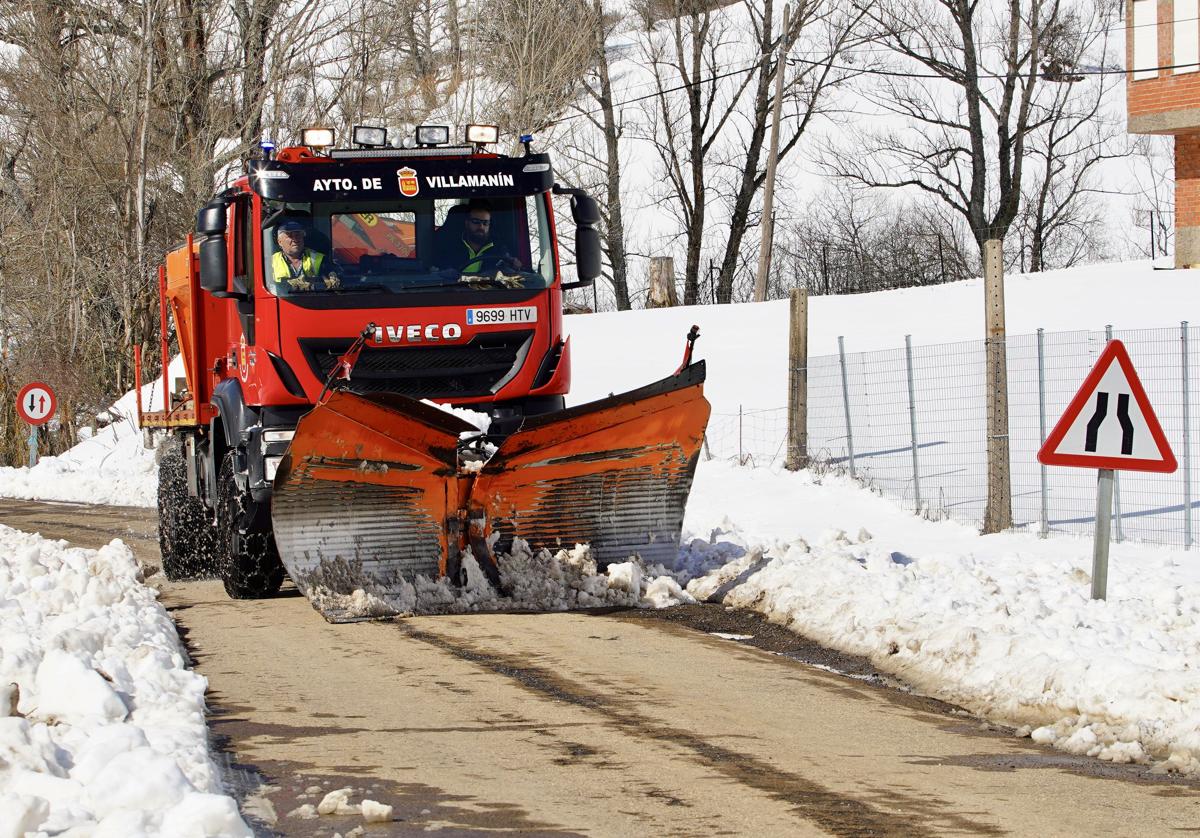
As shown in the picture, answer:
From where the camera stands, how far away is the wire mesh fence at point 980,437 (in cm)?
1445

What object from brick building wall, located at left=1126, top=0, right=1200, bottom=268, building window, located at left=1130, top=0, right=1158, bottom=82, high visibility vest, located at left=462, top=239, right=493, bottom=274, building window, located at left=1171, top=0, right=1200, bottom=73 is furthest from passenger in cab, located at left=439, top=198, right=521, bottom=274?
building window, located at left=1130, top=0, right=1158, bottom=82

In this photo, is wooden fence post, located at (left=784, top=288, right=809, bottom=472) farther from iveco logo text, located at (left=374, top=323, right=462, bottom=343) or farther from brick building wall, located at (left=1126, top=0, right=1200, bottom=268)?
brick building wall, located at (left=1126, top=0, right=1200, bottom=268)

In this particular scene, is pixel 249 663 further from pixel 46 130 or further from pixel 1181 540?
pixel 46 130

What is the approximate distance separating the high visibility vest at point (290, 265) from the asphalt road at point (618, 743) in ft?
7.42

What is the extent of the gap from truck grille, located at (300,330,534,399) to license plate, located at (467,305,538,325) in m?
0.08

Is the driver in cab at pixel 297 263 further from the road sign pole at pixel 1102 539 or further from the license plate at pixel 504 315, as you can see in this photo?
the road sign pole at pixel 1102 539

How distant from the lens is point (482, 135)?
34.4 feet

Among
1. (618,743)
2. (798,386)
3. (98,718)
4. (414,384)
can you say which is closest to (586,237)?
(414,384)

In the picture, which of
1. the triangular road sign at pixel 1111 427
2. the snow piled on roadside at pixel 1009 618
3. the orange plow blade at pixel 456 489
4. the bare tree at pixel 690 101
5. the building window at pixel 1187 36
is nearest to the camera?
the snow piled on roadside at pixel 1009 618

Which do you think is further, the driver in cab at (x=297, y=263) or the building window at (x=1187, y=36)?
the building window at (x=1187, y=36)

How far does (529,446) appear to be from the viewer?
948cm

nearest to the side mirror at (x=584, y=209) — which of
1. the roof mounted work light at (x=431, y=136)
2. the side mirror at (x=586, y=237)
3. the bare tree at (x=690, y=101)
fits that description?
the side mirror at (x=586, y=237)

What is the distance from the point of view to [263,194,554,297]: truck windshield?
9.71 meters

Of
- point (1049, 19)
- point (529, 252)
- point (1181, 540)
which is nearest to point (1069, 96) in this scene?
point (1049, 19)
